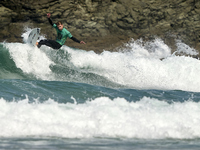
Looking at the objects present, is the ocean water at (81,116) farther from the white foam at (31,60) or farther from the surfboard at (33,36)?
the surfboard at (33,36)

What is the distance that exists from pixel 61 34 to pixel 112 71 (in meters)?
3.38

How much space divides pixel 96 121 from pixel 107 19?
1690cm

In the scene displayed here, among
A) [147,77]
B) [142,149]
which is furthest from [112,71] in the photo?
[142,149]

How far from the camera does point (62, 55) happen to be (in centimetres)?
1322

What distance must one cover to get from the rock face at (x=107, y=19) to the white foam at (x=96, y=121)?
14.7 meters

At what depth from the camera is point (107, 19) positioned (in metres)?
21.8

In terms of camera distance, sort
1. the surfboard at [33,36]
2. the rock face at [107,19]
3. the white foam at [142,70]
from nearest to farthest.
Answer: the surfboard at [33,36], the white foam at [142,70], the rock face at [107,19]

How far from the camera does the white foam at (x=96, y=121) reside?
17.2 ft

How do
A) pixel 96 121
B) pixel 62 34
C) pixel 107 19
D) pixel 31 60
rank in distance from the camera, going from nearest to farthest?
pixel 96 121 → pixel 62 34 → pixel 31 60 → pixel 107 19

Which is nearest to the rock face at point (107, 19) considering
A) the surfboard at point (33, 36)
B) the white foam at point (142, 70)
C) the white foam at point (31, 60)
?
the white foam at point (142, 70)

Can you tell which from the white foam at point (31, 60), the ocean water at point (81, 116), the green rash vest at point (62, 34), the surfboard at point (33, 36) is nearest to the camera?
the ocean water at point (81, 116)

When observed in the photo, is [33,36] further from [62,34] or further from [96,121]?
[96,121]

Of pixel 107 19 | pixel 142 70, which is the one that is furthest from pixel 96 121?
pixel 107 19

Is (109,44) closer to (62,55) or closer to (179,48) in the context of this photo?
(179,48)
